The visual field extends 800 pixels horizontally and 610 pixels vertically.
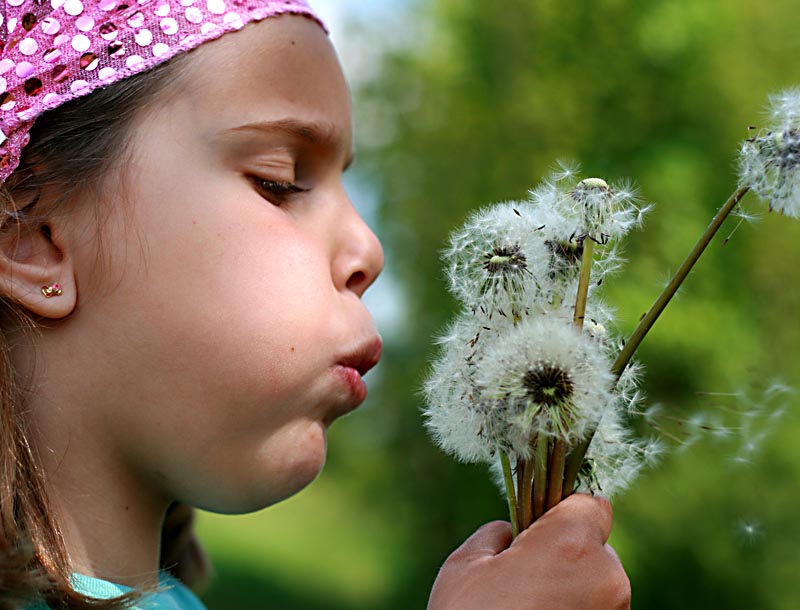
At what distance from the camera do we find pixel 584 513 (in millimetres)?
1078

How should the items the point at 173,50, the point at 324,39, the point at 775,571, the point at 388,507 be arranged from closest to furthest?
the point at 173,50
the point at 324,39
the point at 775,571
the point at 388,507

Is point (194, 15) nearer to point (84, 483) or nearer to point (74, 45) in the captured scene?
point (74, 45)

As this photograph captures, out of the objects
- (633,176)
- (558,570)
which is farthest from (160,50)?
(633,176)

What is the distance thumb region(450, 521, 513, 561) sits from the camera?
1.17 metres

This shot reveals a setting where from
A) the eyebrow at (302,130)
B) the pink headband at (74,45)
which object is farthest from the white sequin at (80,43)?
the eyebrow at (302,130)

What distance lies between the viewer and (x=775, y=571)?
14.8 ft

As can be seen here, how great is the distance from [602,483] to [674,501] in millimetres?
3727

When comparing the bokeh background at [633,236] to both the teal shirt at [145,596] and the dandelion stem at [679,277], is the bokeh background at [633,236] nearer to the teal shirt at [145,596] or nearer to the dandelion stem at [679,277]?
the teal shirt at [145,596]

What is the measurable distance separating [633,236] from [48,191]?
3786 millimetres

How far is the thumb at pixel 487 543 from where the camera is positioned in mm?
1174

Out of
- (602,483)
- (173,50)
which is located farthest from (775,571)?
(173,50)

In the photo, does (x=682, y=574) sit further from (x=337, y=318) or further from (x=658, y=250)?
(x=337, y=318)

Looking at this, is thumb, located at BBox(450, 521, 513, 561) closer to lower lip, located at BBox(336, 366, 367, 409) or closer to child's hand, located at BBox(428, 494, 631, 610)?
child's hand, located at BBox(428, 494, 631, 610)

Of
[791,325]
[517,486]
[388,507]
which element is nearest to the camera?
[517,486]
